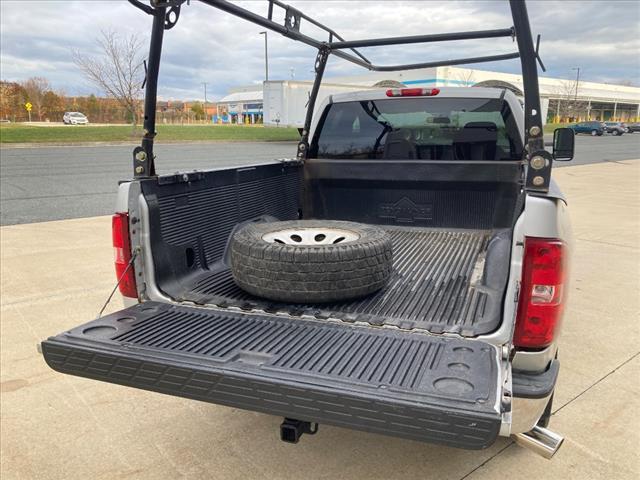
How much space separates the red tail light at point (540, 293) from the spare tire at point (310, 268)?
2.44 feet

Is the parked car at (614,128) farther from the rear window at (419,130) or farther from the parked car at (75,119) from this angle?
the rear window at (419,130)

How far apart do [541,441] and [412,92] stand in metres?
2.79

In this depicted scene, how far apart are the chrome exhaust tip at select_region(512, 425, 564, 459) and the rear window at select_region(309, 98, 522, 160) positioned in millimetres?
2304

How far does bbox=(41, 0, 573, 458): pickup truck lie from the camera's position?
1827 mm

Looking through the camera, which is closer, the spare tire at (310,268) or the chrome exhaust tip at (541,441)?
the chrome exhaust tip at (541,441)

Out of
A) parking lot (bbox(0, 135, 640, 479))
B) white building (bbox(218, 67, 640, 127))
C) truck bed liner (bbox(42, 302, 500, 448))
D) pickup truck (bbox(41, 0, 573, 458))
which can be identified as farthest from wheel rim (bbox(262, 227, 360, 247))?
white building (bbox(218, 67, 640, 127))

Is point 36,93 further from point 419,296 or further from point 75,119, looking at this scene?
point 419,296

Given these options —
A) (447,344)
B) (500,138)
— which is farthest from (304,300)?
(500,138)

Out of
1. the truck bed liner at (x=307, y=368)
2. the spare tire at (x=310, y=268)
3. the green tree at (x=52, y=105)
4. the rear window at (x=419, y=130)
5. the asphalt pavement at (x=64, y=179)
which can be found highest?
the green tree at (x=52, y=105)

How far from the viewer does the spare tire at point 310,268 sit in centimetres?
252

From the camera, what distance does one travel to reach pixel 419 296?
2.79 m

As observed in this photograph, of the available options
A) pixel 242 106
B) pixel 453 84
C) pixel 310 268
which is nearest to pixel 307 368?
pixel 310 268

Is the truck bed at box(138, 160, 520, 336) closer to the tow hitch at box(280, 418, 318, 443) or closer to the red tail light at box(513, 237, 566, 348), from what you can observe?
the red tail light at box(513, 237, 566, 348)

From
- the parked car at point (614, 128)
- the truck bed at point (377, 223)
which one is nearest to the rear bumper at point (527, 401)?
the truck bed at point (377, 223)
